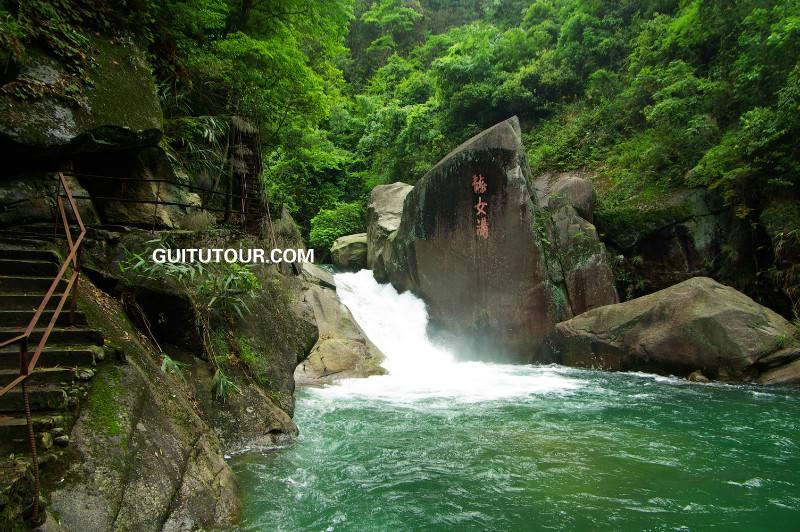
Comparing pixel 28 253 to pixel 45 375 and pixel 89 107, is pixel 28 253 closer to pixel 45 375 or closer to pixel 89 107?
pixel 45 375

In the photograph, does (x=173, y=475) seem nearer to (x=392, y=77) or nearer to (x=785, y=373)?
(x=785, y=373)

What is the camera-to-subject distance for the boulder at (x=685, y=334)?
966 cm

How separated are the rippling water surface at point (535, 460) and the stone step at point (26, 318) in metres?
2.33

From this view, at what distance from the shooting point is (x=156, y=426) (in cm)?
418

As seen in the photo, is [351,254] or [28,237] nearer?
[28,237]

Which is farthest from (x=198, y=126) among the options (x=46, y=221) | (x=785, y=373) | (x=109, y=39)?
(x=785, y=373)

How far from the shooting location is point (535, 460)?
5.77 metres

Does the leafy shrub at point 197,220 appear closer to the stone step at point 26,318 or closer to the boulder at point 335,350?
the stone step at point 26,318

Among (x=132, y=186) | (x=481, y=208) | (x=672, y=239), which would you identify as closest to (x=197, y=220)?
(x=132, y=186)

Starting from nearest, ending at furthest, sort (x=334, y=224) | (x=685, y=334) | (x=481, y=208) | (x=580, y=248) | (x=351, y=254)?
(x=685, y=334) → (x=580, y=248) → (x=481, y=208) → (x=351, y=254) → (x=334, y=224)

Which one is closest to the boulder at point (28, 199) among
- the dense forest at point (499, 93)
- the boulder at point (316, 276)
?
the dense forest at point (499, 93)

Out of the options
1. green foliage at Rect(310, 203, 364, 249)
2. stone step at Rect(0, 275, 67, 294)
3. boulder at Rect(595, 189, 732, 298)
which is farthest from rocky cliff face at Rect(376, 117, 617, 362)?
stone step at Rect(0, 275, 67, 294)

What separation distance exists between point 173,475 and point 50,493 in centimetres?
95

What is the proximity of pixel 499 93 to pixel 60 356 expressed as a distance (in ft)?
61.6
